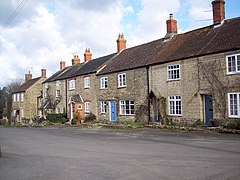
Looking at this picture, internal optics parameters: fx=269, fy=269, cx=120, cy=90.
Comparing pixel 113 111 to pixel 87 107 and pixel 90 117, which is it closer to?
pixel 90 117

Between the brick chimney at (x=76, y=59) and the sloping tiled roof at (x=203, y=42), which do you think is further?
the brick chimney at (x=76, y=59)

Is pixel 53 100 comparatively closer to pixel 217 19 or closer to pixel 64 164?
pixel 217 19

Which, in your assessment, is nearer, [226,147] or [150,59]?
[226,147]

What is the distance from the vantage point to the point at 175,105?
2192 cm

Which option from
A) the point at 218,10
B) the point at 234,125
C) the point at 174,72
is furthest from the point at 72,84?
the point at 234,125

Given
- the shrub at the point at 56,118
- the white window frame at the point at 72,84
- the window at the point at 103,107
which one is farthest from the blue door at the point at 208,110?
the shrub at the point at 56,118

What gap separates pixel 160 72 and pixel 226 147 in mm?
12462

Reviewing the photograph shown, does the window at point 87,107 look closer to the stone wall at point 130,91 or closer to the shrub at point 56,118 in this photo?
the stone wall at point 130,91

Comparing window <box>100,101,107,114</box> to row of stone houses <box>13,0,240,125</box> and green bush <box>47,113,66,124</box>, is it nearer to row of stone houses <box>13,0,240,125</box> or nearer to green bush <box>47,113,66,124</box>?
row of stone houses <box>13,0,240,125</box>

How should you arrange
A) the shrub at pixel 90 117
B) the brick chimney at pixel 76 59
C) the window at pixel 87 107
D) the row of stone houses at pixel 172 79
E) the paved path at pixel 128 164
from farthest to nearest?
the brick chimney at pixel 76 59 → the window at pixel 87 107 → the shrub at pixel 90 117 → the row of stone houses at pixel 172 79 → the paved path at pixel 128 164

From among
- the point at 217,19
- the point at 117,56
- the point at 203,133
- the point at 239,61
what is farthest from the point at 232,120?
the point at 117,56

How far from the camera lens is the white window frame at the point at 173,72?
21725mm

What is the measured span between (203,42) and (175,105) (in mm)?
5505

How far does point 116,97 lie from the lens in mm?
28609
